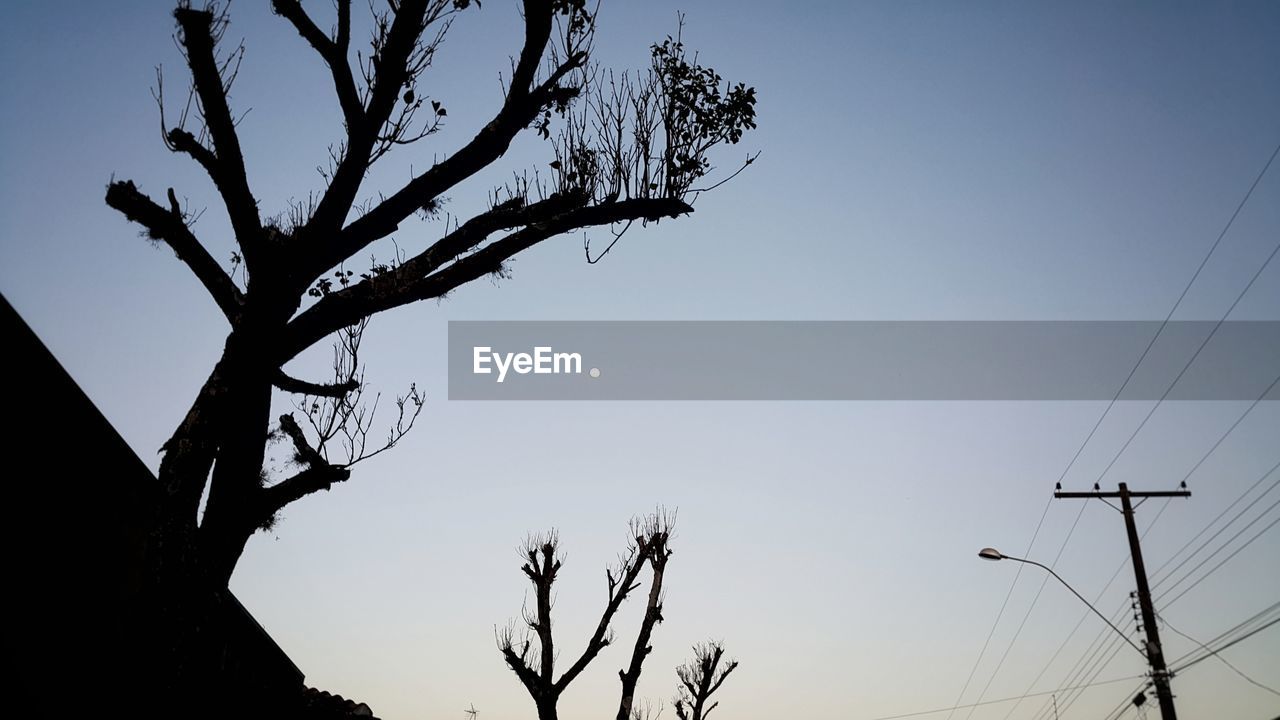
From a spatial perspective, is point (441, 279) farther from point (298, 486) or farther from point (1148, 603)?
point (1148, 603)

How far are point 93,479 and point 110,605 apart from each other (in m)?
1.08

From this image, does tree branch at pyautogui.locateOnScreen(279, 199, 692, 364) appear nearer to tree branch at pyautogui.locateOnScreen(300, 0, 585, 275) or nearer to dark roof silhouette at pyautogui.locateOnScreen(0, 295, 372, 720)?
tree branch at pyautogui.locateOnScreen(300, 0, 585, 275)

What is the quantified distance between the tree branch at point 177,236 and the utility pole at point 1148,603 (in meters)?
15.6

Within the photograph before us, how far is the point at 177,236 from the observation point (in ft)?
20.2

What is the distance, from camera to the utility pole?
14.6 meters

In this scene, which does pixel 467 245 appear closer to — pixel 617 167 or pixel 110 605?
pixel 617 167

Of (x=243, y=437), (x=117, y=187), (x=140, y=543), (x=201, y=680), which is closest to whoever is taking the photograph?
(x=201, y=680)

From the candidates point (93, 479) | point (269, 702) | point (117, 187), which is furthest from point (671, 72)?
point (269, 702)

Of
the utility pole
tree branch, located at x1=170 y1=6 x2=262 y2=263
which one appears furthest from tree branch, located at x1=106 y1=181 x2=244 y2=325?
the utility pole

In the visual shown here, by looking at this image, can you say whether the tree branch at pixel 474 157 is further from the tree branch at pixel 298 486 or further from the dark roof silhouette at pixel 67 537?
the dark roof silhouette at pixel 67 537

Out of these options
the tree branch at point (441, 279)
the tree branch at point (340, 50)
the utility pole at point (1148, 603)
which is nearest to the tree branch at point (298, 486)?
the tree branch at point (441, 279)

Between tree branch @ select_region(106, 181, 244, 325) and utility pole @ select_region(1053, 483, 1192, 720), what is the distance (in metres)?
15.6

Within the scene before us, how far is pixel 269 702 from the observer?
10.9m

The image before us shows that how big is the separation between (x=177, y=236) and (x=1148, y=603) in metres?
16.4
